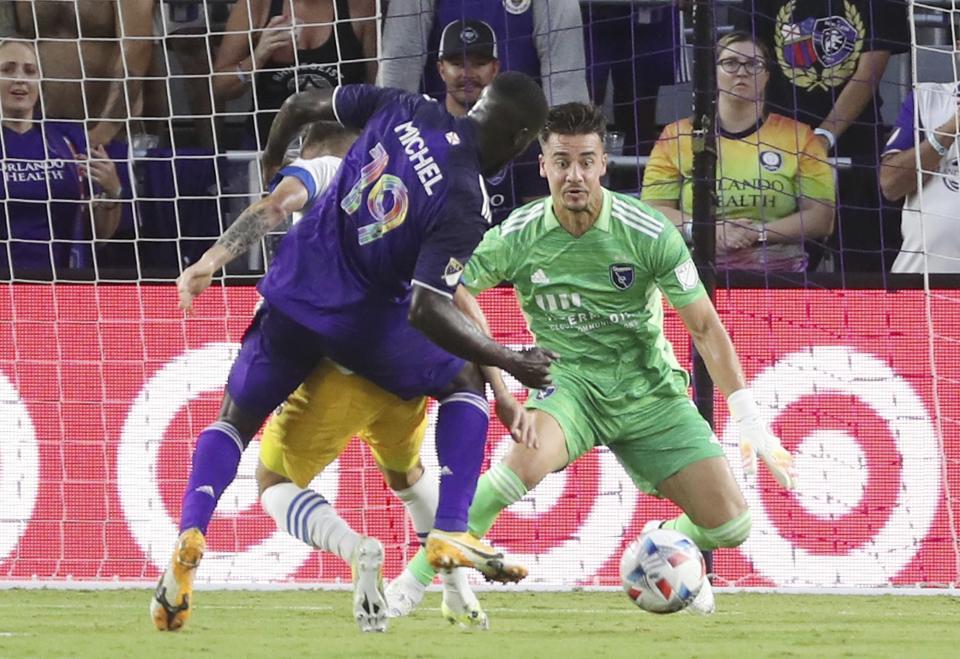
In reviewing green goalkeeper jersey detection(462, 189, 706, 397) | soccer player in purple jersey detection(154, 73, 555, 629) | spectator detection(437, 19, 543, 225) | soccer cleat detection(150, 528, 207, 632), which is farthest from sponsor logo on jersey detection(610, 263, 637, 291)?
soccer cleat detection(150, 528, 207, 632)

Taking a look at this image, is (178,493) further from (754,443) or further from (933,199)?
(933,199)

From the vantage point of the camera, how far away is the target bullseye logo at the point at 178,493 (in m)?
9.28

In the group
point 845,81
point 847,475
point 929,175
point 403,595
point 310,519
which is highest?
point 845,81

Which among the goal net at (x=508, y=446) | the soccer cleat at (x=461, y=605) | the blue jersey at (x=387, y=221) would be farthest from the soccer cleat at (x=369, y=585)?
the goal net at (x=508, y=446)

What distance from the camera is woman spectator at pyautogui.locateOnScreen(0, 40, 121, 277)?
32.5 feet

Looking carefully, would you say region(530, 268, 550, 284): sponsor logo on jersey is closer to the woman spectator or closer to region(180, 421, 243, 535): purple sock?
region(180, 421, 243, 535): purple sock

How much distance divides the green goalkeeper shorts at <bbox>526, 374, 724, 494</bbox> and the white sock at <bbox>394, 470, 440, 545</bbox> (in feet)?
2.51

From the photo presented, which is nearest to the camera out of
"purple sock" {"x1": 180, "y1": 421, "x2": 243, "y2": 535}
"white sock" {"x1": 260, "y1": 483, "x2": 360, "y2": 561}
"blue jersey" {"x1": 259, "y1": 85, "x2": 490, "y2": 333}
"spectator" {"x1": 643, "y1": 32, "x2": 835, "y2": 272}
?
"blue jersey" {"x1": 259, "y1": 85, "x2": 490, "y2": 333}

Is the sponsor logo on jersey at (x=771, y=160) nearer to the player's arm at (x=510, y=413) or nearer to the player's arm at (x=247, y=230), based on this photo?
the player's arm at (x=510, y=413)

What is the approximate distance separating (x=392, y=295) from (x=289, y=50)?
4.23 metres

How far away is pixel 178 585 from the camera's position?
19.3 feet

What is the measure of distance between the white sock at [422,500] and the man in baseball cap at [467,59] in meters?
3.28

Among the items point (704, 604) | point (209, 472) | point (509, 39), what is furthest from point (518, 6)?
point (209, 472)

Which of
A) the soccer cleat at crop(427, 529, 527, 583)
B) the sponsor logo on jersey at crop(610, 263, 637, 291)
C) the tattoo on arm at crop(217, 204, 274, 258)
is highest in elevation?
the tattoo on arm at crop(217, 204, 274, 258)
